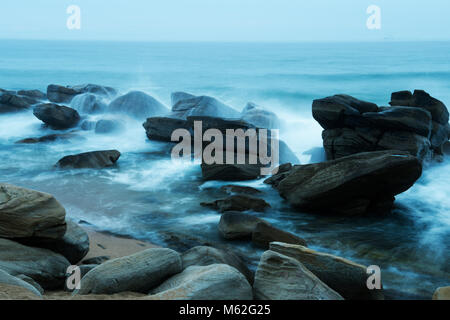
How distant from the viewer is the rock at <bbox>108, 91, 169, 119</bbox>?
16125 millimetres

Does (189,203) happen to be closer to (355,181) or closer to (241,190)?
(241,190)

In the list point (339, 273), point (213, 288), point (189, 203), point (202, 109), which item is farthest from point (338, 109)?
point (213, 288)

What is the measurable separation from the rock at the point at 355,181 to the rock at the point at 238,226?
4.29 ft

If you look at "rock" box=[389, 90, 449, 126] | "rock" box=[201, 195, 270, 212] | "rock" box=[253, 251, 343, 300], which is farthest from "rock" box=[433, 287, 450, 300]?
"rock" box=[389, 90, 449, 126]

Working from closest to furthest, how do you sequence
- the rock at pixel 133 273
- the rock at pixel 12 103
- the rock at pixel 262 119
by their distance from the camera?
1. the rock at pixel 133 273
2. the rock at pixel 262 119
3. the rock at pixel 12 103

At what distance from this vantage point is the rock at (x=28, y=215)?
4.77 meters

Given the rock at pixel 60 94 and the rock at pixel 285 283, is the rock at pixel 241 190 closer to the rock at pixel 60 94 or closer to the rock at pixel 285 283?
the rock at pixel 285 283

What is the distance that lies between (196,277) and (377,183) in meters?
4.33

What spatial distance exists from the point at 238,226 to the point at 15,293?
11.8 feet

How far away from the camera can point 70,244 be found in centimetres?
526

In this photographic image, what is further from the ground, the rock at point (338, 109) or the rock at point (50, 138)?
the rock at point (338, 109)

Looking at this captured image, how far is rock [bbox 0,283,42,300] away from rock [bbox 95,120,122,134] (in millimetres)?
11771

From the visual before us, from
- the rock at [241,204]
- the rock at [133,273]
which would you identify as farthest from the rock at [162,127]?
→ the rock at [133,273]
